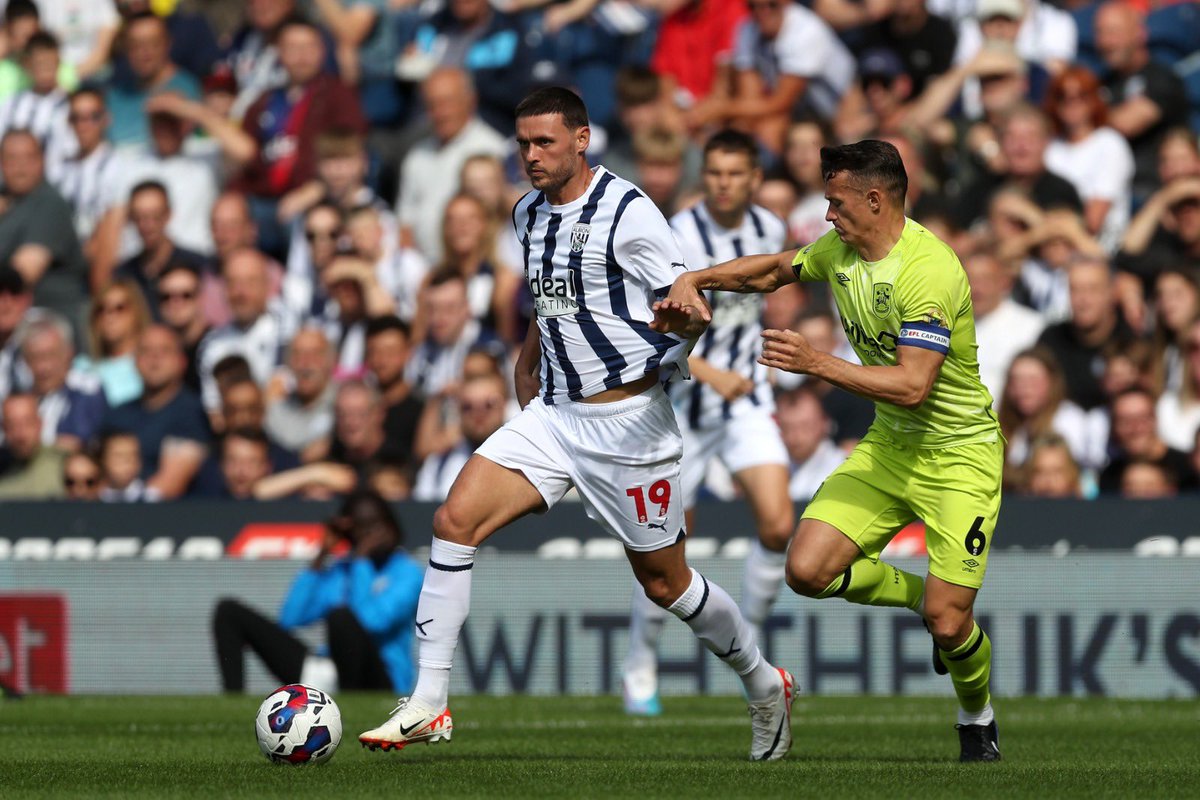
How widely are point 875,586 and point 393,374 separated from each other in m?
7.45

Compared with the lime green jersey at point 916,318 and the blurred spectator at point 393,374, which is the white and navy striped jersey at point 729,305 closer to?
the lime green jersey at point 916,318

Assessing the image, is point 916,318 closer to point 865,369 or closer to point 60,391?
point 865,369

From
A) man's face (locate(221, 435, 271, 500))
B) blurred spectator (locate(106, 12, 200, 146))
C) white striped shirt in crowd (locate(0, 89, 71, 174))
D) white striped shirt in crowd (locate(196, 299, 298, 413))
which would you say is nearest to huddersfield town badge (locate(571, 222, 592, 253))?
man's face (locate(221, 435, 271, 500))

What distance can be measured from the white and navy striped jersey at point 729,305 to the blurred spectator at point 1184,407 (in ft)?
12.3

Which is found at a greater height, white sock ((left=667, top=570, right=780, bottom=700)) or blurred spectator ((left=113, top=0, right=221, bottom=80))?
blurred spectator ((left=113, top=0, right=221, bottom=80))

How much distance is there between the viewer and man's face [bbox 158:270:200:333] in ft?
54.4

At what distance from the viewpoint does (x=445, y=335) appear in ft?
51.2

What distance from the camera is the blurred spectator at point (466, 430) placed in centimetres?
1423

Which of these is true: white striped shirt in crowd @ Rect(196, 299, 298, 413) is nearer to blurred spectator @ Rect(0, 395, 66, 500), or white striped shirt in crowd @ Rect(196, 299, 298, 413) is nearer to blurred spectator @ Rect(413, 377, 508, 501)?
blurred spectator @ Rect(0, 395, 66, 500)

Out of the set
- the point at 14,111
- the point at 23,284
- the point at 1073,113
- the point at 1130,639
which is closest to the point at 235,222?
the point at 23,284

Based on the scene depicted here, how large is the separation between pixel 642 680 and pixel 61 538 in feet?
15.7

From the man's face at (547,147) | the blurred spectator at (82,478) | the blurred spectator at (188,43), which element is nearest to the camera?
the man's face at (547,147)

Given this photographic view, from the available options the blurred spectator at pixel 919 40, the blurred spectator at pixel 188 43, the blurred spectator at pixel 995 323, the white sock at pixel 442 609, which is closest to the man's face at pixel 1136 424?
the blurred spectator at pixel 995 323

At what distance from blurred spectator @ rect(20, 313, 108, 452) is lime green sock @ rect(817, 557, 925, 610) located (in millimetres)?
8971
